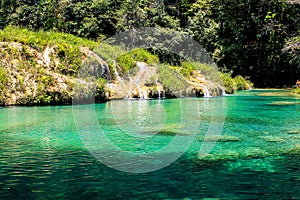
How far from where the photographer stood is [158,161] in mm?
6309

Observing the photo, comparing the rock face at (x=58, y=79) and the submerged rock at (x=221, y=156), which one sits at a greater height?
the rock face at (x=58, y=79)

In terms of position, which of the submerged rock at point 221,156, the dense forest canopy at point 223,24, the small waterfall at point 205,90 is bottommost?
the submerged rock at point 221,156

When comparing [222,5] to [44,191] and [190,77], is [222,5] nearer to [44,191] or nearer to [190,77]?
[190,77]

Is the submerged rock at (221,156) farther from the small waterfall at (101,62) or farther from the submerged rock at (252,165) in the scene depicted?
the small waterfall at (101,62)

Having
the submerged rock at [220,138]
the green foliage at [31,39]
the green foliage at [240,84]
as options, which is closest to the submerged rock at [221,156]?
the submerged rock at [220,138]

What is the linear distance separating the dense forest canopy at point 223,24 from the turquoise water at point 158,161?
27285 mm

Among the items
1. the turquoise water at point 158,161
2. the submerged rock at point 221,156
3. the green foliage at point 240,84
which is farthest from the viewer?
the green foliage at point 240,84

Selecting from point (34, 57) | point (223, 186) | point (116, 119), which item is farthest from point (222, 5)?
point (223, 186)

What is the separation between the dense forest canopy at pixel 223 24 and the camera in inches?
1458

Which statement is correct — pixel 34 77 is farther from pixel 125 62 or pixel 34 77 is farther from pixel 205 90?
pixel 205 90

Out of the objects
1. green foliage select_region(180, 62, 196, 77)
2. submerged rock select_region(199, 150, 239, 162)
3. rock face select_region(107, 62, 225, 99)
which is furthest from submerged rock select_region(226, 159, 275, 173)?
green foliage select_region(180, 62, 196, 77)

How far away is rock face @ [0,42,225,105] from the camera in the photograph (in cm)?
1669

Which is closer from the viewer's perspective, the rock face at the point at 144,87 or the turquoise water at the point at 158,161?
the turquoise water at the point at 158,161

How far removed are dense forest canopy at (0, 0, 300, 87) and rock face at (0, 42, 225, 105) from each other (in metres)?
15.9
